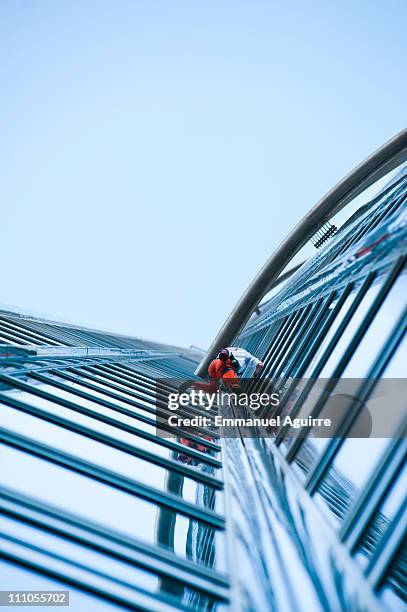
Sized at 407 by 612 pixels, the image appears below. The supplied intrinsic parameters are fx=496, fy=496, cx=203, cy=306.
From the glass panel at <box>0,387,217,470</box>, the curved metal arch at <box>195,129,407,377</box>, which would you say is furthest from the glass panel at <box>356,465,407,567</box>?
the curved metal arch at <box>195,129,407,377</box>

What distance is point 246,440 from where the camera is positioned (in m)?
5.23

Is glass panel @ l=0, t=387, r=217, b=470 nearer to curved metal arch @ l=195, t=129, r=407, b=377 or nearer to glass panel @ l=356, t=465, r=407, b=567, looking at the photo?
glass panel @ l=356, t=465, r=407, b=567

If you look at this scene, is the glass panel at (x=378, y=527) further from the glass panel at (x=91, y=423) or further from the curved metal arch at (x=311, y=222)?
the curved metal arch at (x=311, y=222)

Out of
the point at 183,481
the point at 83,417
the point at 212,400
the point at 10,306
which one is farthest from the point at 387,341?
the point at 10,306

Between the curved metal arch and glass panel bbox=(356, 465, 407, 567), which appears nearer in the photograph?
glass panel bbox=(356, 465, 407, 567)

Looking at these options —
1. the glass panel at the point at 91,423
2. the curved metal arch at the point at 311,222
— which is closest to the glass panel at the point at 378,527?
the glass panel at the point at 91,423

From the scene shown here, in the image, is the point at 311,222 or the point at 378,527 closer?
the point at 378,527

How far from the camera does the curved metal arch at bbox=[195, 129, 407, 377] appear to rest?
14.1 m

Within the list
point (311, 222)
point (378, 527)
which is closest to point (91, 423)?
point (378, 527)

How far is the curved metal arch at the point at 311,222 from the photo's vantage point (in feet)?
46.3

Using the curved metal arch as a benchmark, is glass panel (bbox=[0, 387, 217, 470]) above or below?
below

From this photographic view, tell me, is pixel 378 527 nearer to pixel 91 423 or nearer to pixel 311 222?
pixel 91 423

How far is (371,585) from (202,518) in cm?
124

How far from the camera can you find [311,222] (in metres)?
16.9
